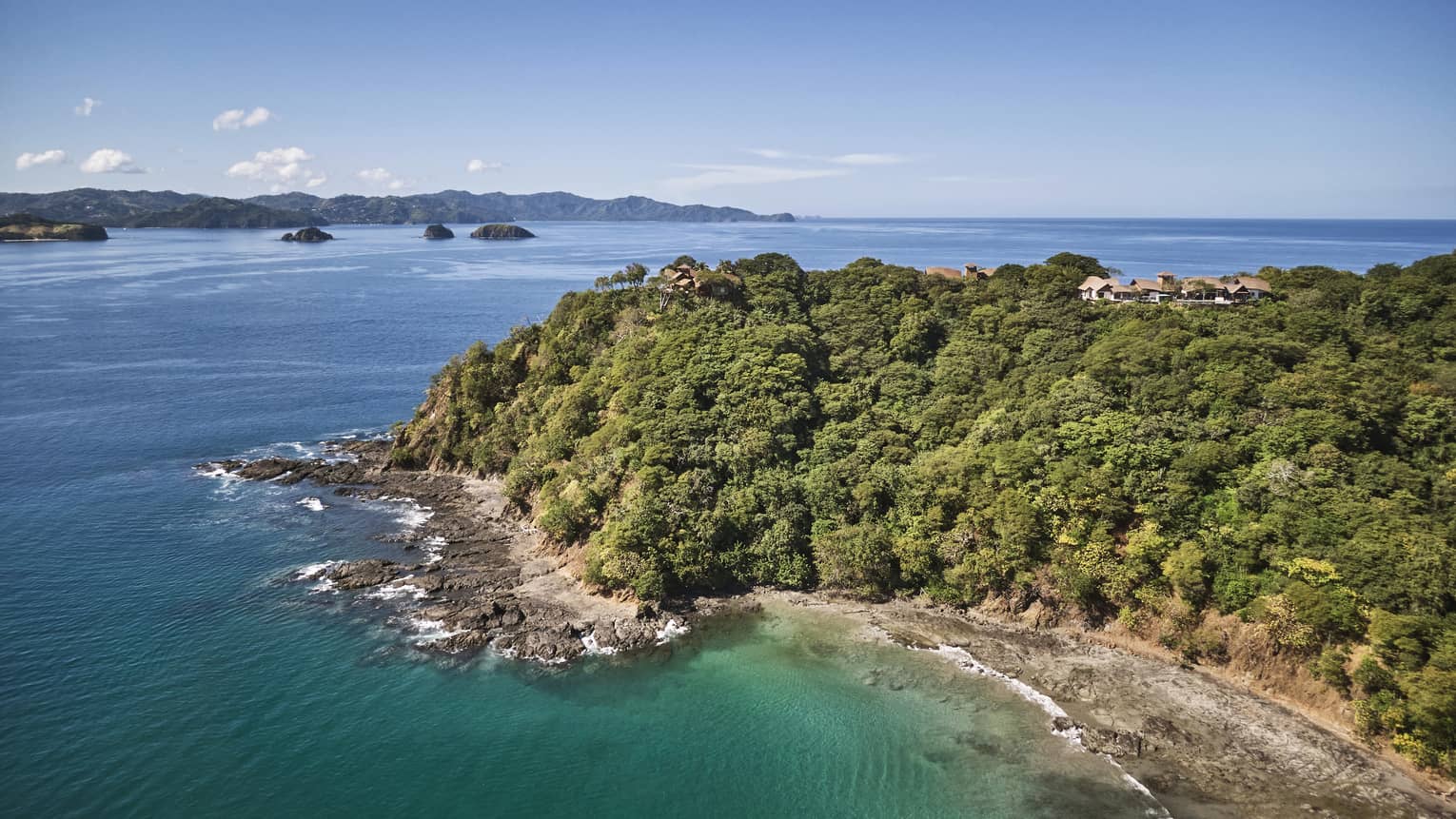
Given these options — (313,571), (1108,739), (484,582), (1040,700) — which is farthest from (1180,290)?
(313,571)

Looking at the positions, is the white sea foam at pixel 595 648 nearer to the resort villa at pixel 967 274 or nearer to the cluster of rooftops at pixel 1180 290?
the cluster of rooftops at pixel 1180 290

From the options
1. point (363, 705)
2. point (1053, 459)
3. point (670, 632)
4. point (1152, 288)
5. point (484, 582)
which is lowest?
point (363, 705)

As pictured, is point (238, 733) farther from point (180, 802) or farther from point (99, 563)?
point (99, 563)

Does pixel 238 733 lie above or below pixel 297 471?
below

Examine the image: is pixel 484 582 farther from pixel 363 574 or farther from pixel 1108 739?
pixel 1108 739

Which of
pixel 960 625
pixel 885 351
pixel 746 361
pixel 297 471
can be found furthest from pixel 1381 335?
pixel 297 471

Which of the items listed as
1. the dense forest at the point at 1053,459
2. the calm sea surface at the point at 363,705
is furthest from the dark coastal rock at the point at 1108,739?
the dense forest at the point at 1053,459

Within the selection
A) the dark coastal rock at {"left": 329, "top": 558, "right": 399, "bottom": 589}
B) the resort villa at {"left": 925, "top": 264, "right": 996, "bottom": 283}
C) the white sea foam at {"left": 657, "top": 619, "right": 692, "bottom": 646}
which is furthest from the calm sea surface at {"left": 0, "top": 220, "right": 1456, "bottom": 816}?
the resort villa at {"left": 925, "top": 264, "right": 996, "bottom": 283}
